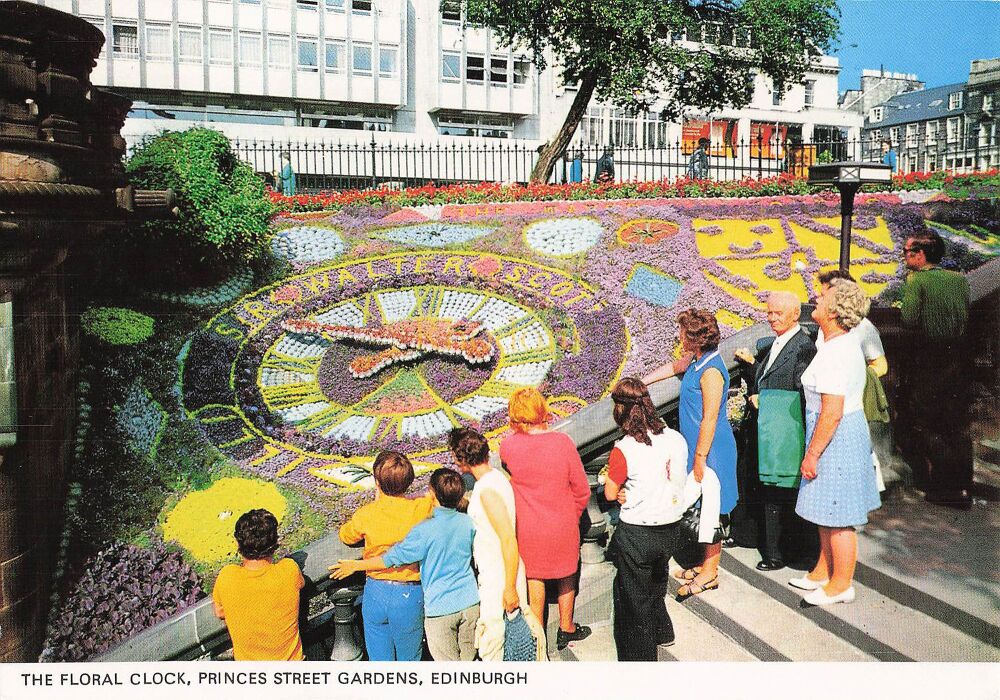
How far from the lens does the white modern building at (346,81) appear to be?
592 cm

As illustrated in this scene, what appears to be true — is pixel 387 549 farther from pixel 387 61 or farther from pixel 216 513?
pixel 387 61

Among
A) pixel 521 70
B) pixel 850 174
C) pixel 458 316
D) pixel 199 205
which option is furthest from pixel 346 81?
pixel 850 174

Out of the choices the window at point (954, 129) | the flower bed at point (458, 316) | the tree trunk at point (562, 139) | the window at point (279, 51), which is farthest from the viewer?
the tree trunk at point (562, 139)

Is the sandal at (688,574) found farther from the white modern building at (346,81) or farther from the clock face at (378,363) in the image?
the white modern building at (346,81)

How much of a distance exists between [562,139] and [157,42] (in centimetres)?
491

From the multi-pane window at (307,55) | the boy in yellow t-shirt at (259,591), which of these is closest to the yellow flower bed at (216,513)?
the boy in yellow t-shirt at (259,591)

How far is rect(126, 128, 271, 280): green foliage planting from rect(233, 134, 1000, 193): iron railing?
1.50ft

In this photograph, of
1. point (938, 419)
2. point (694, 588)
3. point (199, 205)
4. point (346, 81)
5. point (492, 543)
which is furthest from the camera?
point (346, 81)

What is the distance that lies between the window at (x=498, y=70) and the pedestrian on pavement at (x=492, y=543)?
5.36 meters

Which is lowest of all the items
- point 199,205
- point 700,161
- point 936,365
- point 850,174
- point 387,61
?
point 936,365

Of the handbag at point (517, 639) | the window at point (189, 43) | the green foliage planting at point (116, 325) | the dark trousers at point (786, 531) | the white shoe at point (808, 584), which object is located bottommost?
the handbag at point (517, 639)

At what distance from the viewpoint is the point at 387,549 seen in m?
3.79

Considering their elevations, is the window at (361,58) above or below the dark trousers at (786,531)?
above
